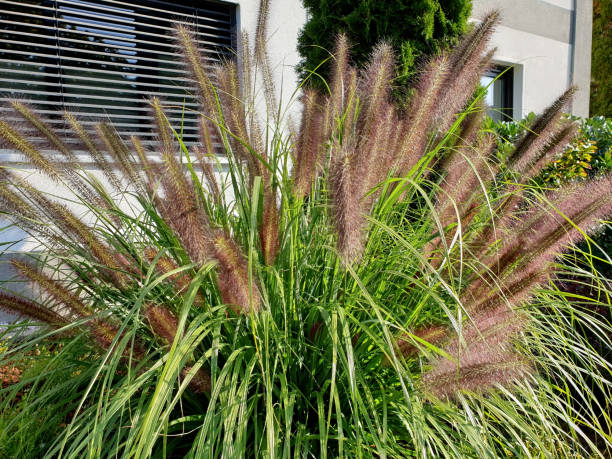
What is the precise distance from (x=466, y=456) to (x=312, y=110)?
3.28 ft

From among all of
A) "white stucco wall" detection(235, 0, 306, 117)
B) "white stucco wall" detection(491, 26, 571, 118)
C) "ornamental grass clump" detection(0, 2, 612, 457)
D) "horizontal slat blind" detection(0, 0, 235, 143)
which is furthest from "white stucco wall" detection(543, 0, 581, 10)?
"ornamental grass clump" detection(0, 2, 612, 457)

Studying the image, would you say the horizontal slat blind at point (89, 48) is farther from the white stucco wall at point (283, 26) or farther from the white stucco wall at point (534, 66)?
the white stucco wall at point (534, 66)

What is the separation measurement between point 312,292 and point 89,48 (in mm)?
4513

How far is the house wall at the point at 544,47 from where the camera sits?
8398 millimetres

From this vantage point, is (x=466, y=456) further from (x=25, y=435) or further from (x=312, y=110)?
(x=25, y=435)

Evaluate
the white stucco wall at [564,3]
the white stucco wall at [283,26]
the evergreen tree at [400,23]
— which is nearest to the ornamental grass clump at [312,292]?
the evergreen tree at [400,23]

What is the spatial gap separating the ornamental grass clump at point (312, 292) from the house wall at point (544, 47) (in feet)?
24.3

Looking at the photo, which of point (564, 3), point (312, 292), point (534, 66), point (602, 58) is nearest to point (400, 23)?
point (312, 292)

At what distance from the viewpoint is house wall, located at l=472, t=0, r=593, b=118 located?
27.6ft

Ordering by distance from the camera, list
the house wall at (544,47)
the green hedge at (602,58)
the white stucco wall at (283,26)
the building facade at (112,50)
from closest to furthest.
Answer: the building facade at (112,50), the white stucco wall at (283,26), the house wall at (544,47), the green hedge at (602,58)

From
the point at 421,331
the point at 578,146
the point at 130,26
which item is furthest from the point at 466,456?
the point at 130,26

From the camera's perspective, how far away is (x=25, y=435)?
5.12ft

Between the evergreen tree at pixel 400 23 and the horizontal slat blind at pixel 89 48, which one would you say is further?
the horizontal slat blind at pixel 89 48

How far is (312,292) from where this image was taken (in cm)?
149
